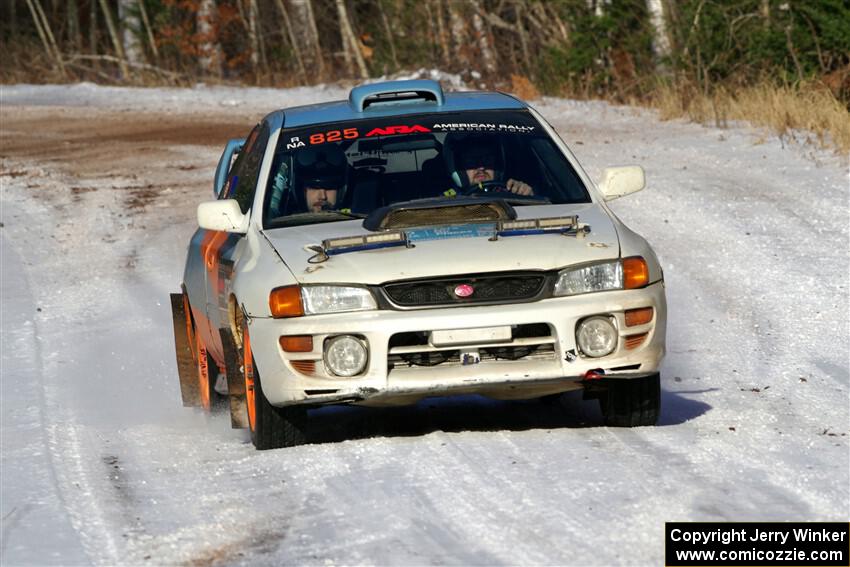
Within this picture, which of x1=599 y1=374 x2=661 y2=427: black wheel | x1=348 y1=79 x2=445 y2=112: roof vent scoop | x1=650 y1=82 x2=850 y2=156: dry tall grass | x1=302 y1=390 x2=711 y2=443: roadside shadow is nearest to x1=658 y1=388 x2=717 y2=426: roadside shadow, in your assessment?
x1=302 y1=390 x2=711 y2=443: roadside shadow

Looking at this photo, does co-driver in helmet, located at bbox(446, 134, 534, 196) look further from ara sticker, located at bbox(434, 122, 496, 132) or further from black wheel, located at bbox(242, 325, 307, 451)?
black wheel, located at bbox(242, 325, 307, 451)

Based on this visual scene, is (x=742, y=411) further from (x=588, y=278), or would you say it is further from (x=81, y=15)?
(x=81, y=15)

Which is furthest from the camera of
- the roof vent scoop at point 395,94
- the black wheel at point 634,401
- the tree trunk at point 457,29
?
the tree trunk at point 457,29

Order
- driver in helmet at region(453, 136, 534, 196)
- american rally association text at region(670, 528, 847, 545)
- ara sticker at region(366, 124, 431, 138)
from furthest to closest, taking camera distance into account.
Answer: ara sticker at region(366, 124, 431, 138)
driver in helmet at region(453, 136, 534, 196)
american rally association text at region(670, 528, 847, 545)

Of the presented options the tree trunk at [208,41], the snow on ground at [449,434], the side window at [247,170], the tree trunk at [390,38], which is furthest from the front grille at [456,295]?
the tree trunk at [208,41]

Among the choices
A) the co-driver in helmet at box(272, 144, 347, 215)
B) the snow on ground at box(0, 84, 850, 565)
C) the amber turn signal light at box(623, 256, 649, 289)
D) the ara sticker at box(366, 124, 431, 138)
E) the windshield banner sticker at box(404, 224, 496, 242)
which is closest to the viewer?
the snow on ground at box(0, 84, 850, 565)

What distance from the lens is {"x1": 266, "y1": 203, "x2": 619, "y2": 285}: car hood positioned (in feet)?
21.5

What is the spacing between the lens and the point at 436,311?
6.51 m

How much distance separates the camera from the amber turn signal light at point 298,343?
259 inches

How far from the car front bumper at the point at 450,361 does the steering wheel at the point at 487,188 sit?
1.20 metres

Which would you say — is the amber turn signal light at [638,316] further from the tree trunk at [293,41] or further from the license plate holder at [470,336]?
the tree trunk at [293,41]

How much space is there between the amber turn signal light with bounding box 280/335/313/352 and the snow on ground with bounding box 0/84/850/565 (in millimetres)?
427

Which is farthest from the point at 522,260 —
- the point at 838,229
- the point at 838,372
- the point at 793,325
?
the point at 838,229

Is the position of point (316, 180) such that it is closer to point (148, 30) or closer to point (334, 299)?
point (334, 299)
